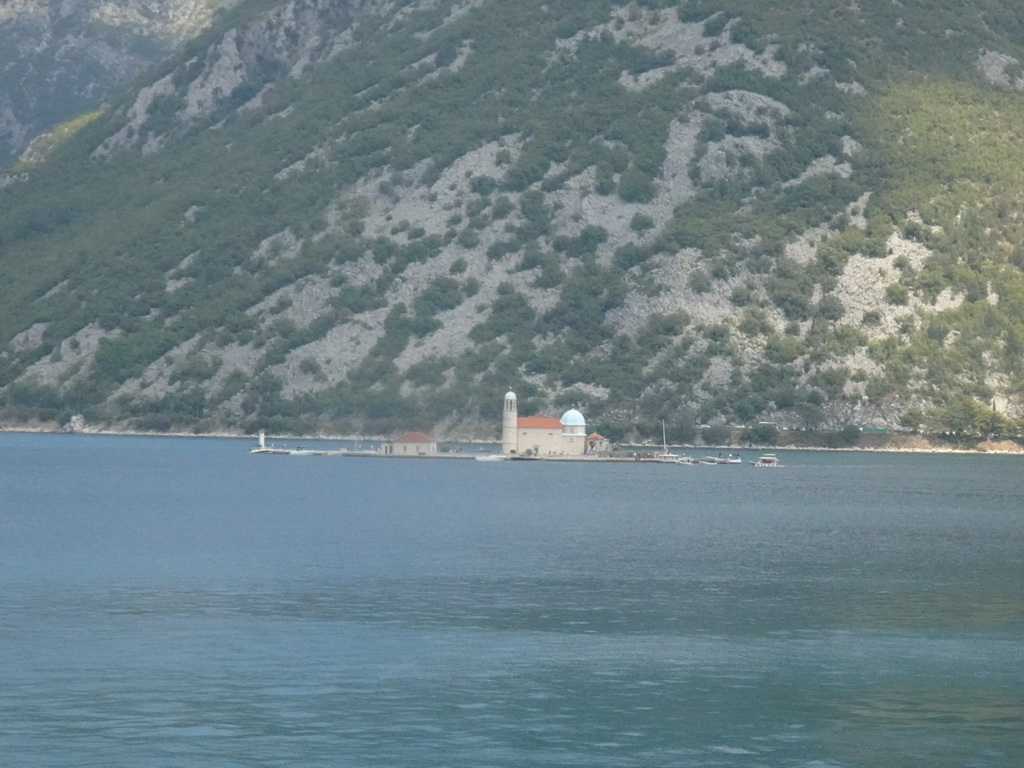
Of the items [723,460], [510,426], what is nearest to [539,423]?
[510,426]

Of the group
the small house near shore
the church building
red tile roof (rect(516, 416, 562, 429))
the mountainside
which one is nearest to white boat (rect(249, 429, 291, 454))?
the mountainside

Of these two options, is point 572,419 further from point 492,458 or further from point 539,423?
point 492,458

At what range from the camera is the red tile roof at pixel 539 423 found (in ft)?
515

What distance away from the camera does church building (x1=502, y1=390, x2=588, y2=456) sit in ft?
516

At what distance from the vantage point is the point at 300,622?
53.0 m

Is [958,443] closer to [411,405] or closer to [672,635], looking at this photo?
[411,405]

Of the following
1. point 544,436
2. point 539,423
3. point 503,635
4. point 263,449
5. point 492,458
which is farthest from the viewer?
point 263,449

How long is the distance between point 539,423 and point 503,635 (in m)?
106

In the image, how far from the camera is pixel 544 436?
158250 millimetres

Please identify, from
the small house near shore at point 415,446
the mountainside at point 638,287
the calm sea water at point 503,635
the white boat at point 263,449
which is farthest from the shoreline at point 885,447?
the calm sea water at point 503,635

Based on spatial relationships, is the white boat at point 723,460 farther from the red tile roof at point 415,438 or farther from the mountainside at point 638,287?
the red tile roof at point 415,438

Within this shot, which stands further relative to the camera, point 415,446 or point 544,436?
point 415,446

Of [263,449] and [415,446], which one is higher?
[415,446]

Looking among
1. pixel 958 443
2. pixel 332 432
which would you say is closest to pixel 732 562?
pixel 958 443
